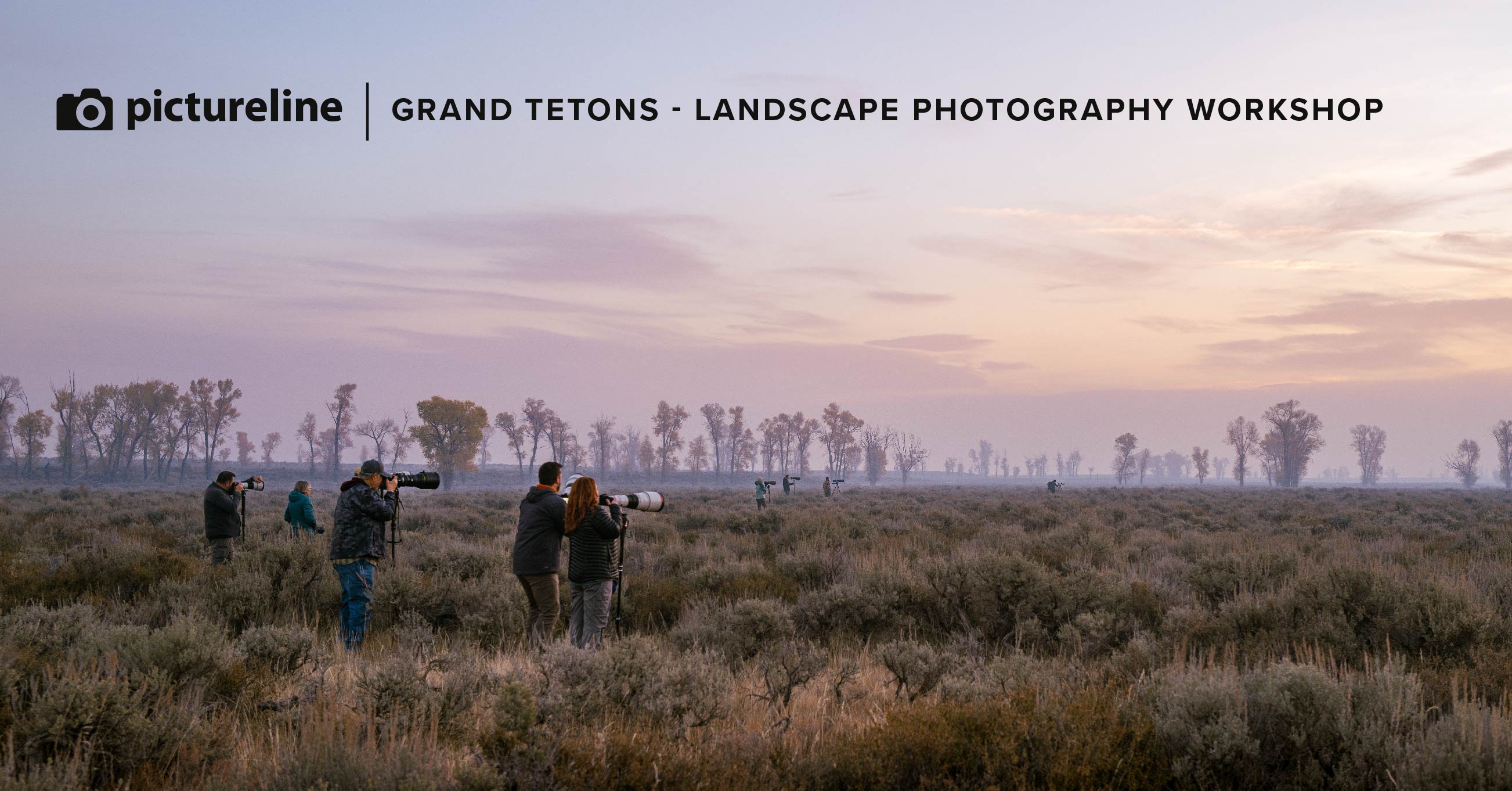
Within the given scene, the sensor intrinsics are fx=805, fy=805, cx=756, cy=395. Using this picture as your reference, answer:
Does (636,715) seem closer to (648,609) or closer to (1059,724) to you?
Answer: (1059,724)

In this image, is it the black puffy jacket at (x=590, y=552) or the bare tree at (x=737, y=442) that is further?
the bare tree at (x=737, y=442)

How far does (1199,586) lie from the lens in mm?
10781

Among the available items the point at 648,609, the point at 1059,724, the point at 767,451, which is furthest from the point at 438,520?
the point at 767,451

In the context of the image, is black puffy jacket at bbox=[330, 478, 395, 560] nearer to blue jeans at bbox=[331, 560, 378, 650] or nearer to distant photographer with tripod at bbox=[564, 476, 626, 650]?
blue jeans at bbox=[331, 560, 378, 650]

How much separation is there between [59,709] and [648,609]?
23.4 ft

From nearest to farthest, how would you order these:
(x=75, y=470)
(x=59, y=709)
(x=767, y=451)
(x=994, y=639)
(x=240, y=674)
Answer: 1. (x=59, y=709)
2. (x=240, y=674)
3. (x=994, y=639)
4. (x=75, y=470)
5. (x=767, y=451)

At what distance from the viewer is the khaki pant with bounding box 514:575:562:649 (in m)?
8.35

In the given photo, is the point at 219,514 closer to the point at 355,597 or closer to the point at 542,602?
the point at 355,597

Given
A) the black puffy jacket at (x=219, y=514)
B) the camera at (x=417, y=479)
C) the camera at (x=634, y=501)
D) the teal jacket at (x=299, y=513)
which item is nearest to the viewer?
the camera at (x=634, y=501)

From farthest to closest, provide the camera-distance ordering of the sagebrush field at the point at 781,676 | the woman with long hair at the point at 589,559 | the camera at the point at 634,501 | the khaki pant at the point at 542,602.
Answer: the khaki pant at the point at 542,602, the camera at the point at 634,501, the woman with long hair at the point at 589,559, the sagebrush field at the point at 781,676

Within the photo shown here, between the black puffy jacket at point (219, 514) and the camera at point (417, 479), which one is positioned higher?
the camera at point (417, 479)

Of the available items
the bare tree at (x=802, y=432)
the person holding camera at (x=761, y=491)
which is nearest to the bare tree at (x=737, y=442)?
the bare tree at (x=802, y=432)

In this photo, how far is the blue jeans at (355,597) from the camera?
8656 mm

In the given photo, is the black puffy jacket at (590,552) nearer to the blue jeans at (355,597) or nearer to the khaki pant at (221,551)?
the blue jeans at (355,597)
